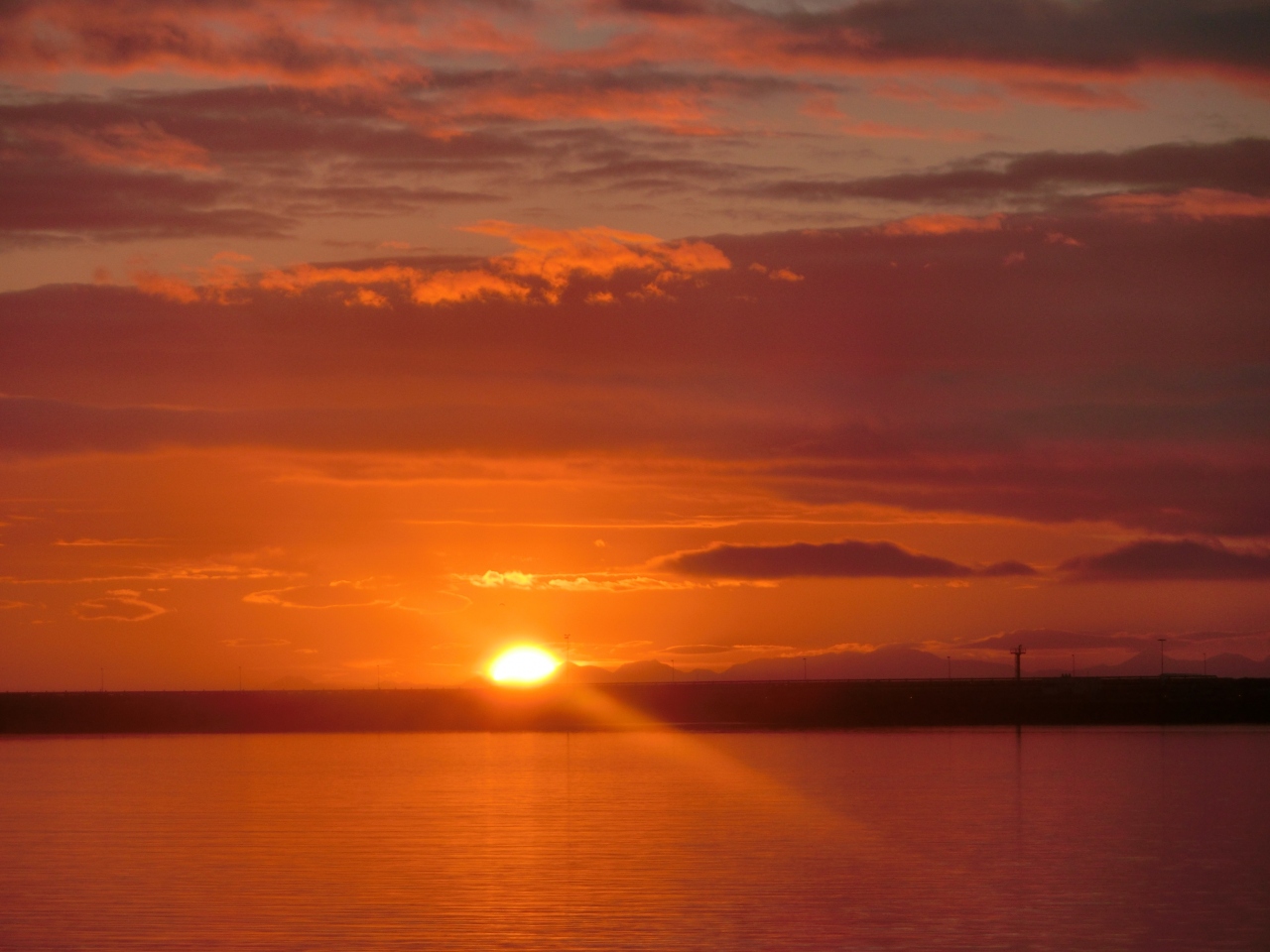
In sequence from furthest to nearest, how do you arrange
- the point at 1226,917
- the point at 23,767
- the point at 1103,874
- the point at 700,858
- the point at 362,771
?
1. the point at 23,767
2. the point at 362,771
3. the point at 700,858
4. the point at 1103,874
5. the point at 1226,917

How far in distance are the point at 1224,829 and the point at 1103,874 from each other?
20.9 metres

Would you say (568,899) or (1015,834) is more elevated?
(1015,834)

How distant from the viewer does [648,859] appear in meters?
67.5

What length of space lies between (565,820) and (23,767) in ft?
251

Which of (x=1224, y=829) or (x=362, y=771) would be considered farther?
(x=362, y=771)

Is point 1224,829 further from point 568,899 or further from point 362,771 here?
point 362,771

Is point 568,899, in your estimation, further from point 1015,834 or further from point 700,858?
point 1015,834

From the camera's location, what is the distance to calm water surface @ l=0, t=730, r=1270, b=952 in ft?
164

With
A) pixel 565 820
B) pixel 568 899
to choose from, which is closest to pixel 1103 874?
pixel 568 899

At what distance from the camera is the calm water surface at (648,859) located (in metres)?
50.1

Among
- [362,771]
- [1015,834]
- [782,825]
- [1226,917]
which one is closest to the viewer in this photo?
[1226,917]

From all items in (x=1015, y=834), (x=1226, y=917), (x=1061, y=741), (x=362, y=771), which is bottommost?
(x=1226, y=917)

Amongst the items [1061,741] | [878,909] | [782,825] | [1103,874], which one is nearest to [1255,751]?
[1061,741]

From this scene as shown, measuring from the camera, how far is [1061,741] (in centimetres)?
18275
